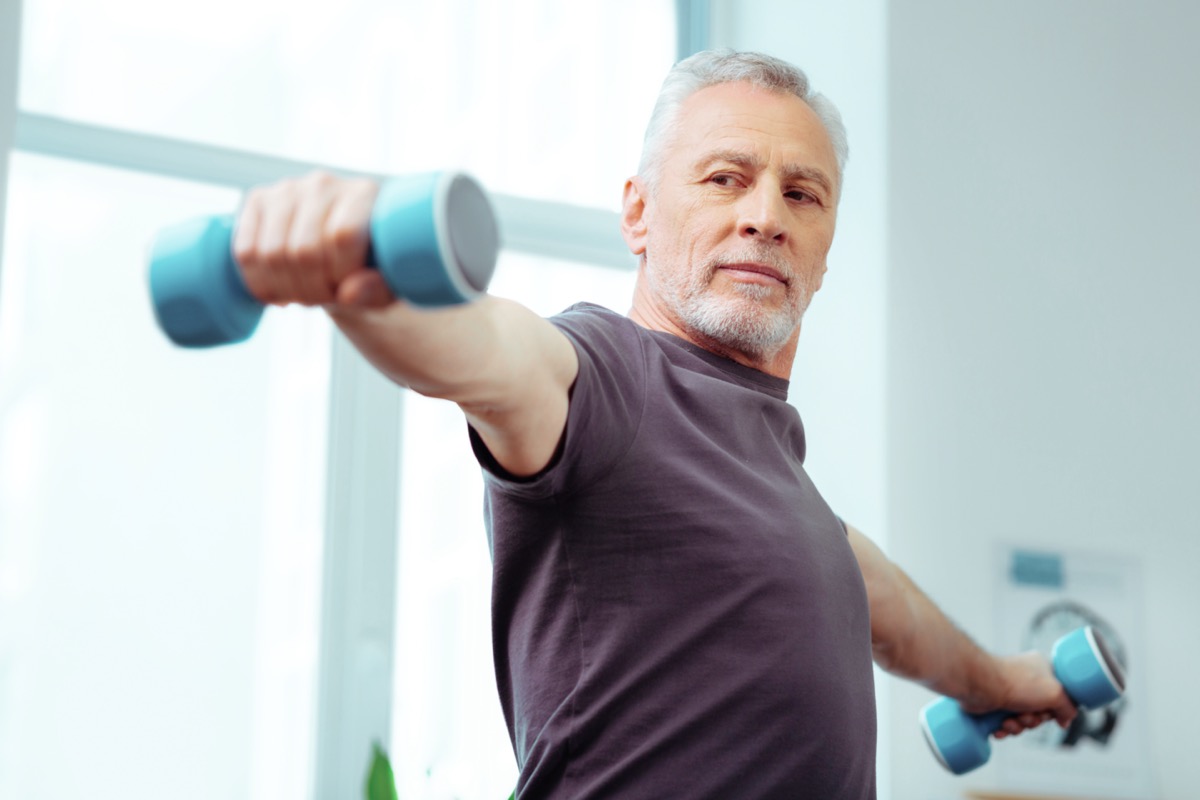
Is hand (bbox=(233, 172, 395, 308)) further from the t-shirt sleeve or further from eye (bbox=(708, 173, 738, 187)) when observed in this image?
eye (bbox=(708, 173, 738, 187))

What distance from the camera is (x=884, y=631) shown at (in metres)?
1.39

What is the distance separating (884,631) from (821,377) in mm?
1412

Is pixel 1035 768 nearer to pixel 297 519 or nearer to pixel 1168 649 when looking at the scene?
pixel 1168 649

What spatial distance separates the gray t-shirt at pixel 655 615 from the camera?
92 cm

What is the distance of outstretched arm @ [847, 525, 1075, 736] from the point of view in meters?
1.39

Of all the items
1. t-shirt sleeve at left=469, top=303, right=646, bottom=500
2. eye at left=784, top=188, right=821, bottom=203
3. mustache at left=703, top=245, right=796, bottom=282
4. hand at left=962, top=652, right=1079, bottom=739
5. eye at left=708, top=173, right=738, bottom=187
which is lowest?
hand at left=962, top=652, right=1079, bottom=739

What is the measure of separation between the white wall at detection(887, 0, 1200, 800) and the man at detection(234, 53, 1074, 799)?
1461mm

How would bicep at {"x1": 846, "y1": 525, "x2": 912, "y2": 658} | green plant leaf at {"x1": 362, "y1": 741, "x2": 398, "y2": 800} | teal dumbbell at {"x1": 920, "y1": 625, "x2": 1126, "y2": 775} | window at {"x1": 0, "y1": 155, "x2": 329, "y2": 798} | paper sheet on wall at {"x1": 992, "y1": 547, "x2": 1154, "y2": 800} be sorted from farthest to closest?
1. paper sheet on wall at {"x1": 992, "y1": 547, "x2": 1154, "y2": 800}
2. window at {"x1": 0, "y1": 155, "x2": 329, "y2": 798}
3. green plant leaf at {"x1": 362, "y1": 741, "x2": 398, "y2": 800}
4. teal dumbbell at {"x1": 920, "y1": 625, "x2": 1126, "y2": 775}
5. bicep at {"x1": 846, "y1": 525, "x2": 912, "y2": 658}

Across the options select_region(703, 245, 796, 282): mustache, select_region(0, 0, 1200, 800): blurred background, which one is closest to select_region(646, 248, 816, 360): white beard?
select_region(703, 245, 796, 282): mustache

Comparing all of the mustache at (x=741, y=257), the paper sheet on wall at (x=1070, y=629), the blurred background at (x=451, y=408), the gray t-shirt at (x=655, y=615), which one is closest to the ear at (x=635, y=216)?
the mustache at (x=741, y=257)

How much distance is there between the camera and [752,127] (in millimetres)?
1212

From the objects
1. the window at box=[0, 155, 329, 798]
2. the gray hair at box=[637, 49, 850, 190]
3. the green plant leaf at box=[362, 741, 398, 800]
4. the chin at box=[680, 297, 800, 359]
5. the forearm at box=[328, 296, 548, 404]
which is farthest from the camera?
the window at box=[0, 155, 329, 798]

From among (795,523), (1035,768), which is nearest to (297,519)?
(1035,768)

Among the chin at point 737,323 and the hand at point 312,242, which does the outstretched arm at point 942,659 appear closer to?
the chin at point 737,323
